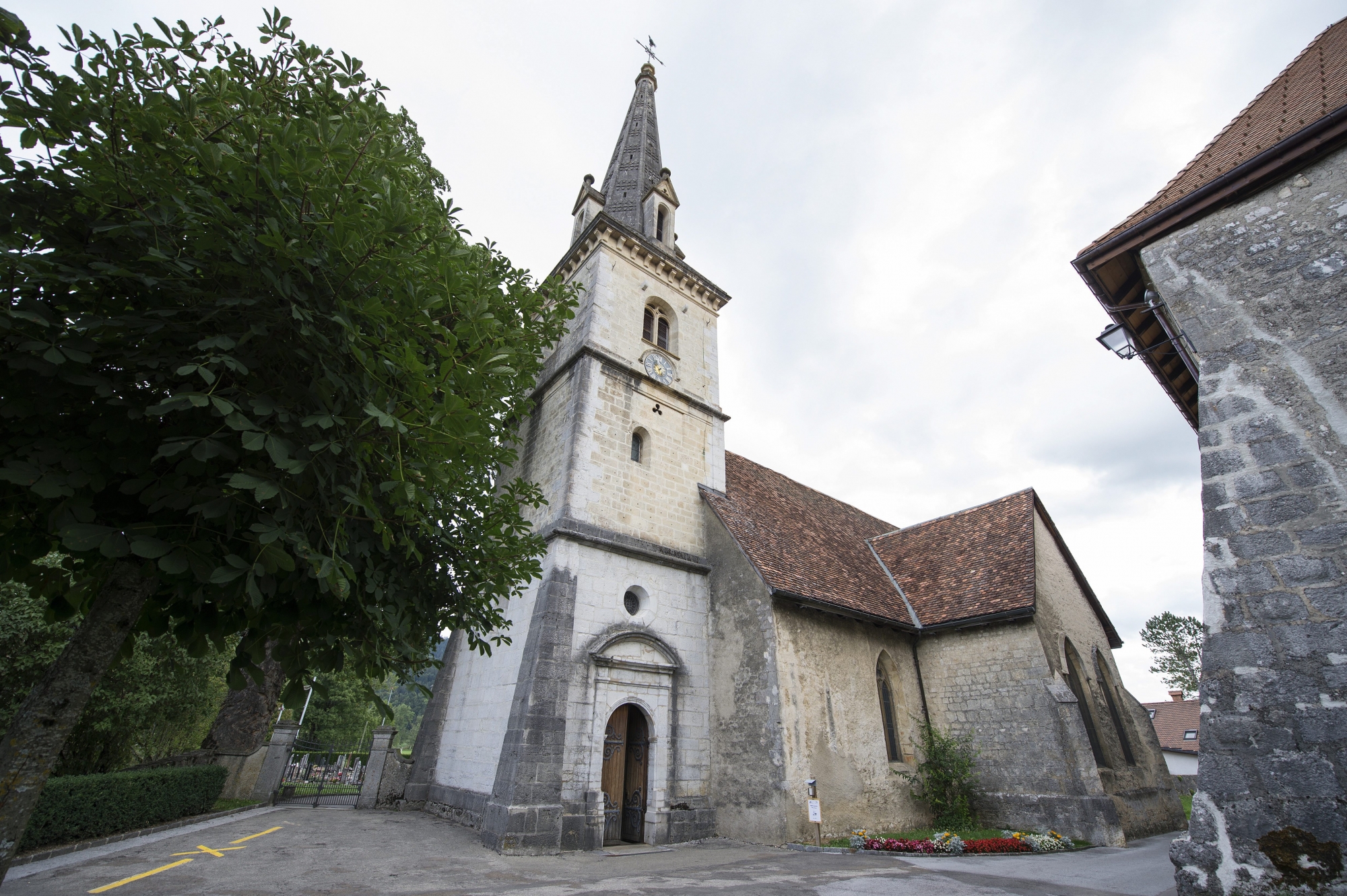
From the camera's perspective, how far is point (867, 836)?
1081 cm

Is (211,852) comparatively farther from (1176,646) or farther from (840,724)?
(1176,646)

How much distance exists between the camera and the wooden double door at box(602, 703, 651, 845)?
11023mm

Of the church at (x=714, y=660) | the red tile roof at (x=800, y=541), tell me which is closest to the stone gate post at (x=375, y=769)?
the church at (x=714, y=660)

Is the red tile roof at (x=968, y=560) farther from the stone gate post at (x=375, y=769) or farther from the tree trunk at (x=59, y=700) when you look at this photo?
the tree trunk at (x=59, y=700)

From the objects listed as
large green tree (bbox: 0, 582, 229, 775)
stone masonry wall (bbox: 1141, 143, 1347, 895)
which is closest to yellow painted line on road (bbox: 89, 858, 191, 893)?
large green tree (bbox: 0, 582, 229, 775)

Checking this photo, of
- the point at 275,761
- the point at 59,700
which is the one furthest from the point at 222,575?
the point at 275,761

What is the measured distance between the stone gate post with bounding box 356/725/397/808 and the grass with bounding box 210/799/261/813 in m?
2.65

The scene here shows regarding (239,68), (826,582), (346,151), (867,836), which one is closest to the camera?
(346,151)

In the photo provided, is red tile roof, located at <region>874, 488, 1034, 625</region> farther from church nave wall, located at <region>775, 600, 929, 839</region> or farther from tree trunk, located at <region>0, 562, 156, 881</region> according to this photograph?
tree trunk, located at <region>0, 562, 156, 881</region>

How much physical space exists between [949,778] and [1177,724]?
34083mm

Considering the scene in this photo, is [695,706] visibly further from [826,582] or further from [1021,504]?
[1021,504]

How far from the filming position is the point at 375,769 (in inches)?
553

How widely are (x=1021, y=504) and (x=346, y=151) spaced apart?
17918 millimetres

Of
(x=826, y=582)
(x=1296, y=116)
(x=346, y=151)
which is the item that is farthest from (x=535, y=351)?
(x=1296, y=116)
